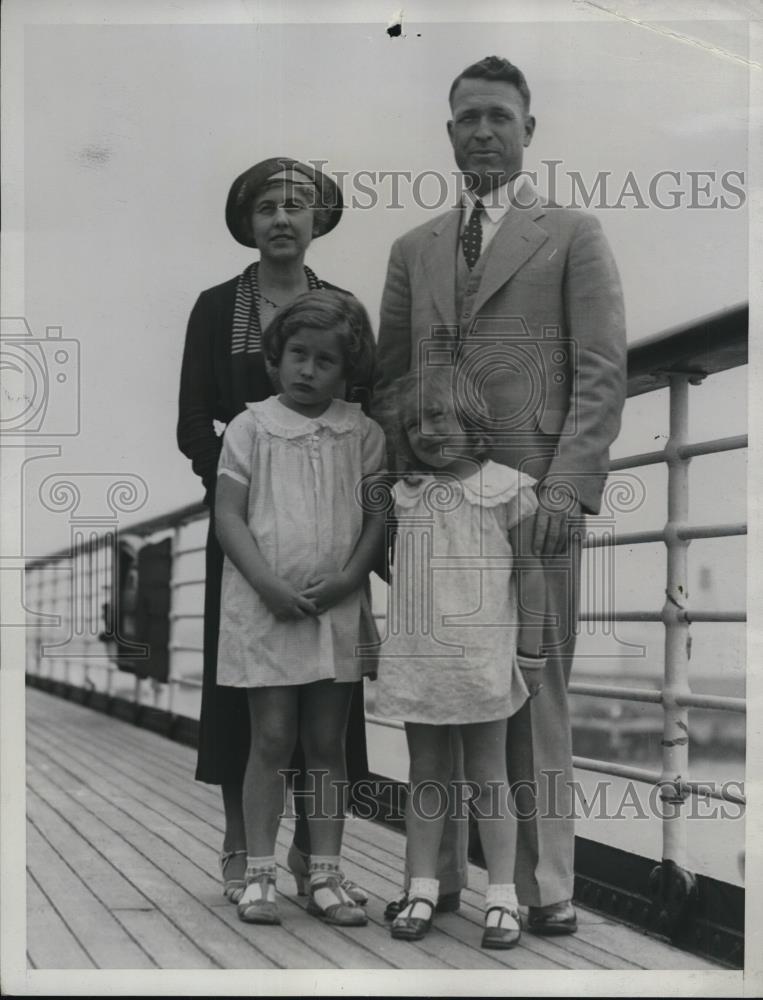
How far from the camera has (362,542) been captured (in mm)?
2527

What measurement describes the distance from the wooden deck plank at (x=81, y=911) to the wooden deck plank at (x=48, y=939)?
0.03 ft

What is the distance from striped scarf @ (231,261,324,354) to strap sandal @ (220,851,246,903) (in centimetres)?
96

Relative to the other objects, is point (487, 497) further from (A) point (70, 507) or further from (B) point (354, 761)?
(A) point (70, 507)

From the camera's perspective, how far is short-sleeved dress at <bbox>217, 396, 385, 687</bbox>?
2.51 m

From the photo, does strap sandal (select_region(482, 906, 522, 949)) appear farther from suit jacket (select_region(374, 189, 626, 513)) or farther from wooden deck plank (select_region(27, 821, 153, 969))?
suit jacket (select_region(374, 189, 626, 513))

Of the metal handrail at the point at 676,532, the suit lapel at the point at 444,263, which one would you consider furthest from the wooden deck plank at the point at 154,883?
the suit lapel at the point at 444,263

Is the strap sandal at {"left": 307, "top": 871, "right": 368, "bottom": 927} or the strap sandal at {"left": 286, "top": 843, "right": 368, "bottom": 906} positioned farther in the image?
the strap sandal at {"left": 286, "top": 843, "right": 368, "bottom": 906}

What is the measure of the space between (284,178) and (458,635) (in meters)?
0.90

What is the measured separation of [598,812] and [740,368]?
84cm

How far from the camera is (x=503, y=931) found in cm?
239

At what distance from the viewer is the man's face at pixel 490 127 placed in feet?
8.28

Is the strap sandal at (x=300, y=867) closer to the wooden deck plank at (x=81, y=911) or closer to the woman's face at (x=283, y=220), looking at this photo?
the wooden deck plank at (x=81, y=911)

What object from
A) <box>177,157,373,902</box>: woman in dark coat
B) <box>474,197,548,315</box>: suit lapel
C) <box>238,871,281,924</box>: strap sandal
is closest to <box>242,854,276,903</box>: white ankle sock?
<box>238,871,281,924</box>: strap sandal

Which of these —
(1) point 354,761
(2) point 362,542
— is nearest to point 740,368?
(2) point 362,542
